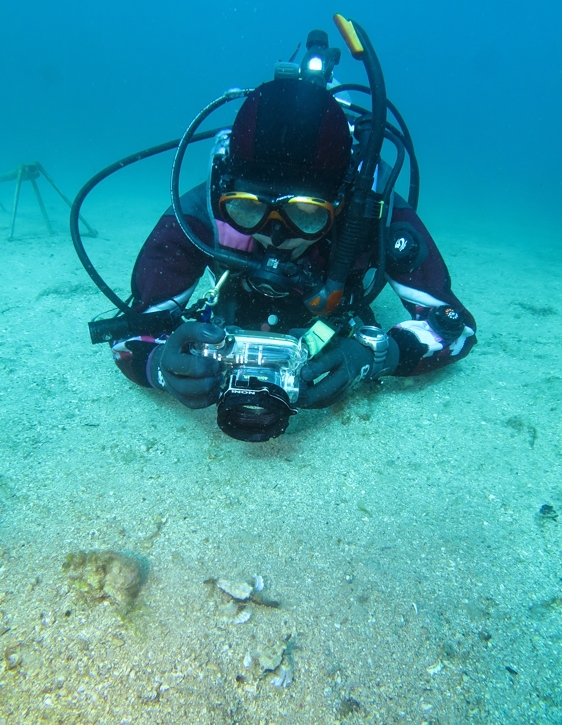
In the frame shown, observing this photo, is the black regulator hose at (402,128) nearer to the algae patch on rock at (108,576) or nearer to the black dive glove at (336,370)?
the black dive glove at (336,370)

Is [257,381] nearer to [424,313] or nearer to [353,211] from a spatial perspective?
[353,211]

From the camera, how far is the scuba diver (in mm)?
2230

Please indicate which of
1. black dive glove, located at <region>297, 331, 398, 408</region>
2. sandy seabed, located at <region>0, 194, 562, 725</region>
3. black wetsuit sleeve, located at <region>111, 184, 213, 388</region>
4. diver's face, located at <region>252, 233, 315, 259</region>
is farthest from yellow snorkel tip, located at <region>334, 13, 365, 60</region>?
sandy seabed, located at <region>0, 194, 562, 725</region>

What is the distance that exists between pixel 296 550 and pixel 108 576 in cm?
82

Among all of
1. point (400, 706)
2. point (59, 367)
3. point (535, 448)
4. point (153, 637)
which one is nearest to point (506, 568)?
point (400, 706)

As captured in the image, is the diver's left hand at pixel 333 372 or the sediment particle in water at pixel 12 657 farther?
the diver's left hand at pixel 333 372

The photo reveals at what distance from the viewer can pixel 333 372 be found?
8.27ft

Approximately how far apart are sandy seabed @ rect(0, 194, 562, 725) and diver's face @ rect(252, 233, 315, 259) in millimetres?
1111

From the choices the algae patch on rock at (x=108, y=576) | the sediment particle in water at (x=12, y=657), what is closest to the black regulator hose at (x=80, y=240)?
the algae patch on rock at (x=108, y=576)

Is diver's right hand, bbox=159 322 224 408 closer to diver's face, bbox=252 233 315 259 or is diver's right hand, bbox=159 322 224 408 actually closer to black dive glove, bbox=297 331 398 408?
black dive glove, bbox=297 331 398 408

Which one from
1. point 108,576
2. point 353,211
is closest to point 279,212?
point 353,211

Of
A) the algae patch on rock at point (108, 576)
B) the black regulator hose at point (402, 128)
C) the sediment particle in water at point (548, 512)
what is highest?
the black regulator hose at point (402, 128)

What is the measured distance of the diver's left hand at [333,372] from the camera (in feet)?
7.73

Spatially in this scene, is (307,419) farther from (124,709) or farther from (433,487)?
(124,709)
